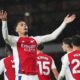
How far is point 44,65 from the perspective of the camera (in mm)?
12562

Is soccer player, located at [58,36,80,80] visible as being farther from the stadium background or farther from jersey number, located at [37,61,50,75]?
the stadium background

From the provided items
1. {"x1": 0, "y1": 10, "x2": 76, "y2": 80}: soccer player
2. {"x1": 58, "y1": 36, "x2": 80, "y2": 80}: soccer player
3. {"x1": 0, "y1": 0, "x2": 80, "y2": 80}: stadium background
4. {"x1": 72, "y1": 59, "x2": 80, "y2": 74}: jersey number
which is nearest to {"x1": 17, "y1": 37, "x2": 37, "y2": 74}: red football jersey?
{"x1": 0, "y1": 10, "x2": 76, "y2": 80}: soccer player

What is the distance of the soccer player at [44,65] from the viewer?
1251 centimetres

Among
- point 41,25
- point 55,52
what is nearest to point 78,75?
point 55,52

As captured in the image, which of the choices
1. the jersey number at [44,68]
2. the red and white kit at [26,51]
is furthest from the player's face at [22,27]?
the jersey number at [44,68]

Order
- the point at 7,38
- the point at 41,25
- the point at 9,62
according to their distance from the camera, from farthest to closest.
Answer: the point at 41,25
the point at 9,62
the point at 7,38

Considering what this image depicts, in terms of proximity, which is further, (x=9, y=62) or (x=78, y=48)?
(x=9, y=62)

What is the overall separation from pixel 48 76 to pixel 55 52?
574cm

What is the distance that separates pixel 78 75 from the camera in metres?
11.5

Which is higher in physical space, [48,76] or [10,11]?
[10,11]

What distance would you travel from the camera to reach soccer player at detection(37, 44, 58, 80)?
12.5 metres

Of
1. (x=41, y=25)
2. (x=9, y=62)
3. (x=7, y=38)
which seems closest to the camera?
(x=7, y=38)

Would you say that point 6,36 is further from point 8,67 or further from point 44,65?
point 44,65

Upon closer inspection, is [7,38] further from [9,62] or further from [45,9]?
[45,9]
